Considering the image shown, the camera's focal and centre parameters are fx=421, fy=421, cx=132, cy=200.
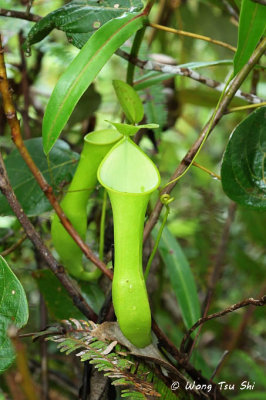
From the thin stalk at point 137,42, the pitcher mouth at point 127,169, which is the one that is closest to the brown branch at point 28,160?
the pitcher mouth at point 127,169

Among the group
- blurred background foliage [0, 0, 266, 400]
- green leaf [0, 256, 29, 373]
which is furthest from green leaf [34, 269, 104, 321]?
green leaf [0, 256, 29, 373]

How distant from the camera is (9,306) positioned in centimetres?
67

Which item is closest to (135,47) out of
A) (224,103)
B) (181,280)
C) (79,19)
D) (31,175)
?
(79,19)

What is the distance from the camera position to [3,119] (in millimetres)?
1470

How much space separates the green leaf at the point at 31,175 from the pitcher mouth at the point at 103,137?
16cm

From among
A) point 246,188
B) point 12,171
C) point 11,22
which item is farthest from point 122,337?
point 11,22

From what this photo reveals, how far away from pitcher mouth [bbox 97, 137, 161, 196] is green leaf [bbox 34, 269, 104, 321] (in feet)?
1.20

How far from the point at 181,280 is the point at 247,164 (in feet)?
1.25

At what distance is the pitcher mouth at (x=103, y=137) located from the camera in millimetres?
802

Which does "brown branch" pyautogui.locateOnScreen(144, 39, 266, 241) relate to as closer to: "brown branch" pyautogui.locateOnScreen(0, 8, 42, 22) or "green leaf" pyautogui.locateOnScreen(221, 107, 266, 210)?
"green leaf" pyautogui.locateOnScreen(221, 107, 266, 210)

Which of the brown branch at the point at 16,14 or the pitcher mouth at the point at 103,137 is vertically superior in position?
the brown branch at the point at 16,14

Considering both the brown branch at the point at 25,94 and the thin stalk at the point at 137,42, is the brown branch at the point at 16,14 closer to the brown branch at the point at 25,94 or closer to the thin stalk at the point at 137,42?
the thin stalk at the point at 137,42

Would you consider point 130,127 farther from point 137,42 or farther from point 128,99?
point 137,42

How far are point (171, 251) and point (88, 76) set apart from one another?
56cm
